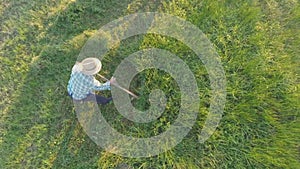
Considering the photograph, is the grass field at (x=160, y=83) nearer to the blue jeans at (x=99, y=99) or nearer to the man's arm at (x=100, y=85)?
the blue jeans at (x=99, y=99)

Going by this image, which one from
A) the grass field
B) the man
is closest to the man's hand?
the man

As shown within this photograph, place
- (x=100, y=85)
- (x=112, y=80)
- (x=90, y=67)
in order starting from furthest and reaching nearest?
(x=112, y=80), (x=100, y=85), (x=90, y=67)

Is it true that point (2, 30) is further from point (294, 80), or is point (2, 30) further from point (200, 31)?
point (294, 80)

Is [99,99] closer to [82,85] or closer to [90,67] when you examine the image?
[82,85]

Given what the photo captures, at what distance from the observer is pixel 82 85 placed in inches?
101

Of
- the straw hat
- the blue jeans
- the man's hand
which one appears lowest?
the blue jeans

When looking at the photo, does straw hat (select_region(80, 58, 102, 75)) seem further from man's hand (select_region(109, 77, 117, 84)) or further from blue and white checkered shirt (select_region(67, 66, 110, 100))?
man's hand (select_region(109, 77, 117, 84))

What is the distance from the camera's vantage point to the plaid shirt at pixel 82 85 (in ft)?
8.26

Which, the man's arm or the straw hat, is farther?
the man's arm

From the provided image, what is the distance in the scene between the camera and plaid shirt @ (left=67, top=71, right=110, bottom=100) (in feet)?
8.26

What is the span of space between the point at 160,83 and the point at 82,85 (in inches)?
26.3

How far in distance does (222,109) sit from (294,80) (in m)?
0.66

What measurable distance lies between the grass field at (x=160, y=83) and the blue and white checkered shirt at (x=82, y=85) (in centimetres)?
23

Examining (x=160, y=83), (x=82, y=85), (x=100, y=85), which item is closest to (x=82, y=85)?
(x=82, y=85)
